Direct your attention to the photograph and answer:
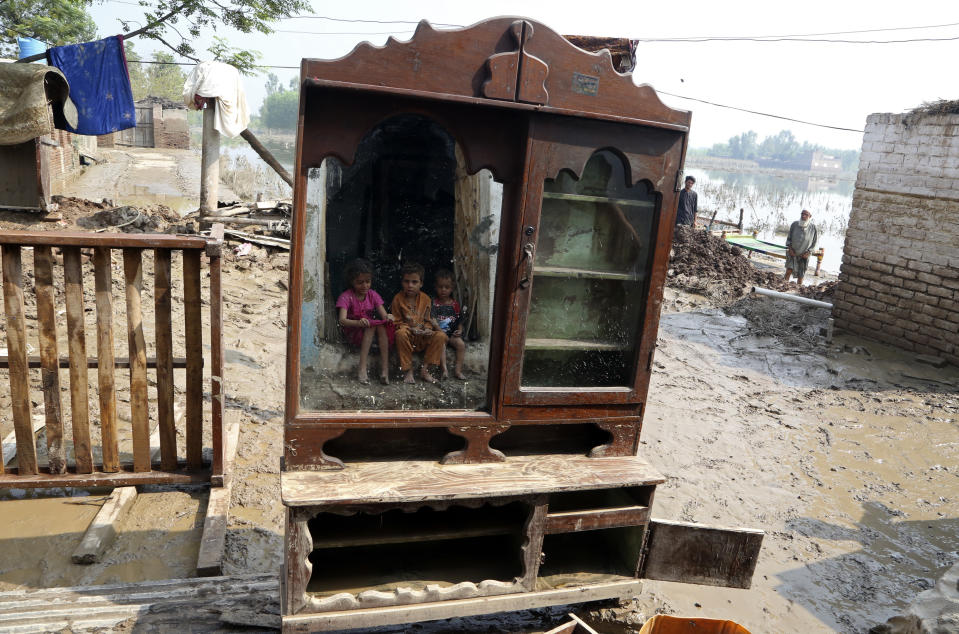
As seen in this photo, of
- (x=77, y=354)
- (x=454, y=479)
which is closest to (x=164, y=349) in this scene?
(x=77, y=354)

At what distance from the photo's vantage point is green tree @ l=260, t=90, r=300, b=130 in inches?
3720

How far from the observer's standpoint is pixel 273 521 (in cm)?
389

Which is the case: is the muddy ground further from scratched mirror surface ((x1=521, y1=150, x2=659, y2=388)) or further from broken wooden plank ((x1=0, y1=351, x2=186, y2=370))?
scratched mirror surface ((x1=521, y1=150, x2=659, y2=388))

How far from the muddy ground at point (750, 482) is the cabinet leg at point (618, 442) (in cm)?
89

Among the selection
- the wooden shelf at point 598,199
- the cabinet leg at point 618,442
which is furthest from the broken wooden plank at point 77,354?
the cabinet leg at point 618,442

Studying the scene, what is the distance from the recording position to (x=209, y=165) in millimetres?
10266

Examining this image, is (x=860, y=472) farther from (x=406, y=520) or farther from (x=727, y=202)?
(x=727, y=202)

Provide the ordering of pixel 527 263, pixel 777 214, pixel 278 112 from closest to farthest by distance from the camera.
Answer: pixel 527 263, pixel 777 214, pixel 278 112

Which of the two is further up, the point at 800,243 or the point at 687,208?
the point at 687,208

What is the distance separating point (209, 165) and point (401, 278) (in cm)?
877

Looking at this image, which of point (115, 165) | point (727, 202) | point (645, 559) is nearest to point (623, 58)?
point (645, 559)

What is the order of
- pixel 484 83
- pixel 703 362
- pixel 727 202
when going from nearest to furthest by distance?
pixel 484 83, pixel 703 362, pixel 727 202

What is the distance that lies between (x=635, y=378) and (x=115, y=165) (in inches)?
856

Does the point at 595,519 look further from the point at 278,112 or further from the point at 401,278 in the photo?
the point at 278,112
